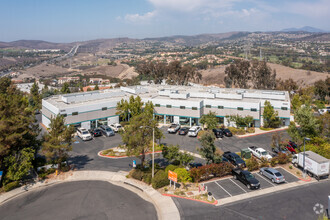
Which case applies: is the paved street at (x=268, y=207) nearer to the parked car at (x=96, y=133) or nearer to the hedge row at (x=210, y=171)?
the hedge row at (x=210, y=171)

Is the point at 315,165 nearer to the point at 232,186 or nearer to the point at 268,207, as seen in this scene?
the point at 268,207

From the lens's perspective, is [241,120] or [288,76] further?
[288,76]

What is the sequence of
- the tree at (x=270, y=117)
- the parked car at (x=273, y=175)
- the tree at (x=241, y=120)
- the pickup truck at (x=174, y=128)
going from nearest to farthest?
the parked car at (x=273, y=175)
the pickup truck at (x=174, y=128)
the tree at (x=241, y=120)
the tree at (x=270, y=117)

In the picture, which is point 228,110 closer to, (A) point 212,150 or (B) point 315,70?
(A) point 212,150

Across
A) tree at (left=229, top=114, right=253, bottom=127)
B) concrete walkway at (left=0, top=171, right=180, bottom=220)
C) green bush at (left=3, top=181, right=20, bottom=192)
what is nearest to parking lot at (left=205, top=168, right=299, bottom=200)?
concrete walkway at (left=0, top=171, right=180, bottom=220)

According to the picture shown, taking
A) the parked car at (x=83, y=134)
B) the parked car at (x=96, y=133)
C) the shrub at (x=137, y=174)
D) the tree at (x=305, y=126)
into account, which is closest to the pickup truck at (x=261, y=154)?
the tree at (x=305, y=126)

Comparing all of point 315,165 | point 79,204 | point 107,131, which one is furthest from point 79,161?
point 315,165

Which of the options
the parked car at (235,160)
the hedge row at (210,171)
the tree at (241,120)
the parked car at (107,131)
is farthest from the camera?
the tree at (241,120)

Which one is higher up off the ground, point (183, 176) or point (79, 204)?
point (183, 176)
